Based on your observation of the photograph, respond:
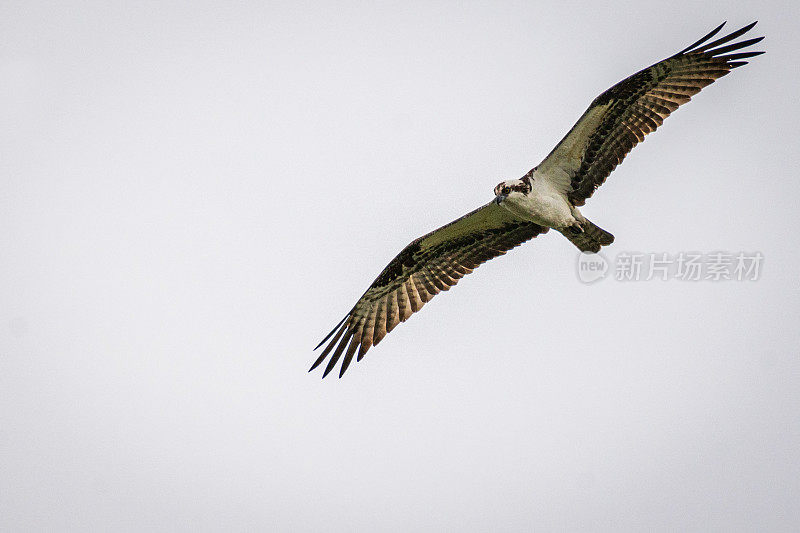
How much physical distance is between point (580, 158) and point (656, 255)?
15.0 ft

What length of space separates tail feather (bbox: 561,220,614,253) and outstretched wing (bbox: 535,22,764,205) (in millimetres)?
828

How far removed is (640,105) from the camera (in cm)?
1563

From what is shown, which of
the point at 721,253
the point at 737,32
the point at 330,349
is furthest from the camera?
the point at 721,253

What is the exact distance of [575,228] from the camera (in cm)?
1599

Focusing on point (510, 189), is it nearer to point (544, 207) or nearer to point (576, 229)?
point (544, 207)

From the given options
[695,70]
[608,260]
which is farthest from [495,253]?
[695,70]

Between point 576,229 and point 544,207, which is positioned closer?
point 544,207

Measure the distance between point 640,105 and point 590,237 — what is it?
1.80 meters

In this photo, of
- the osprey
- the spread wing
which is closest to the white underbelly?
the osprey

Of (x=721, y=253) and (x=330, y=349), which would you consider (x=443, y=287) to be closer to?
(x=330, y=349)

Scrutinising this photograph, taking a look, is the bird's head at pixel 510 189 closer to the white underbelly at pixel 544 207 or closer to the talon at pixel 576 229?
the white underbelly at pixel 544 207

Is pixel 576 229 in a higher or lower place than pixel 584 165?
lower

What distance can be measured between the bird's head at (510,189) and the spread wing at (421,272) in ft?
2.64

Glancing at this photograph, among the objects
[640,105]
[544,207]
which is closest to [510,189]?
[544,207]
